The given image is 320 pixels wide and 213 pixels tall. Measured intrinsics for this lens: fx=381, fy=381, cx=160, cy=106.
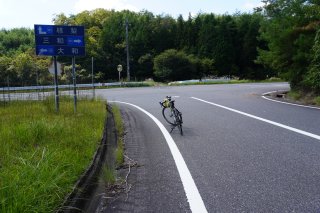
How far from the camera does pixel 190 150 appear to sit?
7.66 m

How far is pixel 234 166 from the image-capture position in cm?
622

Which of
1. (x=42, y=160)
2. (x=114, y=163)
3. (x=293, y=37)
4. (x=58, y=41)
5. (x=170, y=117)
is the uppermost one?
(x=293, y=37)

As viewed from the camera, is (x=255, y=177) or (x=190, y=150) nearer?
(x=255, y=177)

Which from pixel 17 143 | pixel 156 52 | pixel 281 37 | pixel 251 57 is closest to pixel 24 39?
pixel 156 52

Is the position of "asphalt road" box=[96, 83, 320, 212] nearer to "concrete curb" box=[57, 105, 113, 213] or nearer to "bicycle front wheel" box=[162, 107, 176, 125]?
"bicycle front wheel" box=[162, 107, 176, 125]

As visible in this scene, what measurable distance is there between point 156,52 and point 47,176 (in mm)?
63456

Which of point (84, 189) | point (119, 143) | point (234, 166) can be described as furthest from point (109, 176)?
point (119, 143)

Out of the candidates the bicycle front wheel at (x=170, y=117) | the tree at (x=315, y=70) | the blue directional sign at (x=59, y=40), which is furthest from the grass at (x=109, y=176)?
the tree at (x=315, y=70)

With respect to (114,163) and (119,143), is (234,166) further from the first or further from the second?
(119,143)

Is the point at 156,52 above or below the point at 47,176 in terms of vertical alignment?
above

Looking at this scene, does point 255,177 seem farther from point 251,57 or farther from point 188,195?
point 251,57

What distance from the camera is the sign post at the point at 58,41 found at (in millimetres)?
13633

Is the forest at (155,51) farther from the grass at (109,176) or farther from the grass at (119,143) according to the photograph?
A: the grass at (109,176)

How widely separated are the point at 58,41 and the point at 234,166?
9.75 meters
